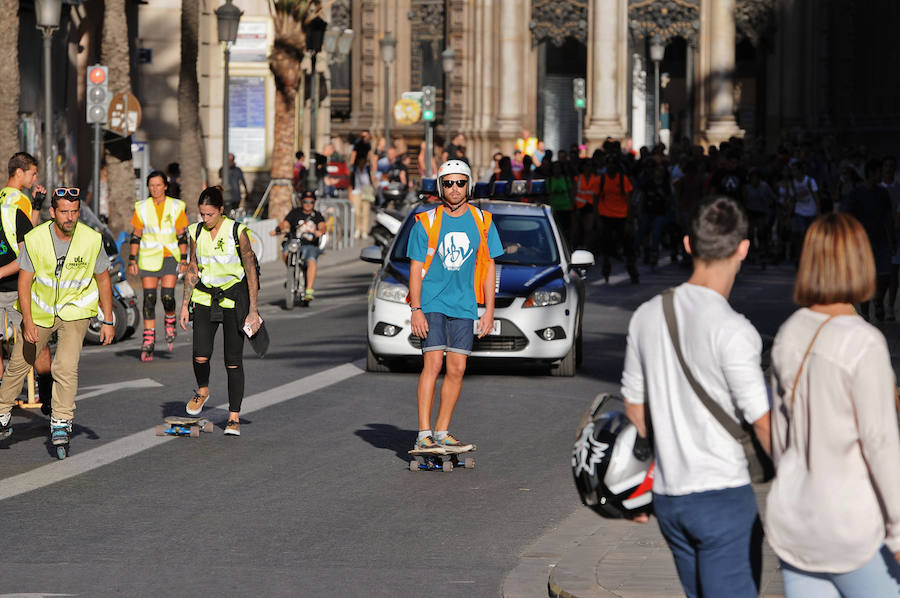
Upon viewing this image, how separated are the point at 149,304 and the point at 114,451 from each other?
586cm

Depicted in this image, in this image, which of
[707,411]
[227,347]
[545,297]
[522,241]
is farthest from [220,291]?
[707,411]

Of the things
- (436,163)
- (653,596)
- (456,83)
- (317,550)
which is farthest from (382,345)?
(456,83)

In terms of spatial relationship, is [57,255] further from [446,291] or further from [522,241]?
[522,241]

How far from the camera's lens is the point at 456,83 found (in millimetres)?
55375

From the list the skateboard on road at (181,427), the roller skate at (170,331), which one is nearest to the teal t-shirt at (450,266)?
the skateboard on road at (181,427)

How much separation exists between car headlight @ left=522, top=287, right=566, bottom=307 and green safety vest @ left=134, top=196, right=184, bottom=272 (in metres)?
3.70

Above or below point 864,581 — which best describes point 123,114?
above

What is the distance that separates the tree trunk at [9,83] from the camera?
22062mm

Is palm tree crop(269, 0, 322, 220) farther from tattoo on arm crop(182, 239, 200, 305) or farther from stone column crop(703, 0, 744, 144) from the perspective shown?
stone column crop(703, 0, 744, 144)

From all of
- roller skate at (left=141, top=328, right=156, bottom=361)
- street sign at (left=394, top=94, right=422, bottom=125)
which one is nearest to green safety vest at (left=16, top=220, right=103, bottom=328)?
roller skate at (left=141, top=328, right=156, bottom=361)

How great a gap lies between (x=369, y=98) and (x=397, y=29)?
2.30 metres

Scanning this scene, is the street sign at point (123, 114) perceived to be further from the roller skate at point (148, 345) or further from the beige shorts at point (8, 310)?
the beige shorts at point (8, 310)

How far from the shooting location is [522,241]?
54.2ft

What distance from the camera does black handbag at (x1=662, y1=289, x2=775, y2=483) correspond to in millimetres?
5254
